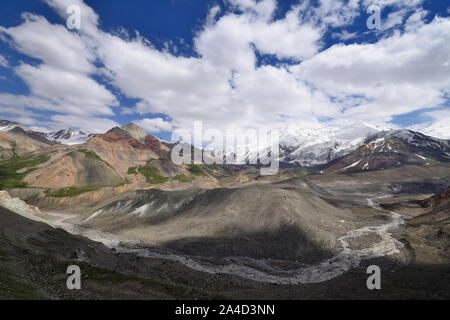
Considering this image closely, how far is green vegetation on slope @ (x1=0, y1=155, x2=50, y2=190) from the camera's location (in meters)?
117

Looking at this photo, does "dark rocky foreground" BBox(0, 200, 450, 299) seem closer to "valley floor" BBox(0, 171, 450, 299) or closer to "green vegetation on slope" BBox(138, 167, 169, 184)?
"valley floor" BBox(0, 171, 450, 299)

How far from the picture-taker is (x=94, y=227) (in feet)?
234

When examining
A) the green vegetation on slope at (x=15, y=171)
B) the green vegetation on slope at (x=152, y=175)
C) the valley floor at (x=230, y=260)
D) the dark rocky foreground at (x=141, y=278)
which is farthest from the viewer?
the green vegetation on slope at (x=152, y=175)

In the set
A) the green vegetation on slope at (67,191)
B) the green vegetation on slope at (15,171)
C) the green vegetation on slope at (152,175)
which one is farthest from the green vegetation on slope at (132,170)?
the green vegetation on slope at (15,171)

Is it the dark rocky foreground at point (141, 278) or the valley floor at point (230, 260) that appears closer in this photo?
the dark rocky foreground at point (141, 278)

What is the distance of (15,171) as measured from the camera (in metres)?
139

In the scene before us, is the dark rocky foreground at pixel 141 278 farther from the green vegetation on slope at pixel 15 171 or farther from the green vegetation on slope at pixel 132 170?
the green vegetation on slope at pixel 132 170

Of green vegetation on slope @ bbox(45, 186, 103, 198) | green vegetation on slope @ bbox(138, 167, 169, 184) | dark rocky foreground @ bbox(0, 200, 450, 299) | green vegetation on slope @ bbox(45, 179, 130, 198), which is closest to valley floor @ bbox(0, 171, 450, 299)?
dark rocky foreground @ bbox(0, 200, 450, 299)

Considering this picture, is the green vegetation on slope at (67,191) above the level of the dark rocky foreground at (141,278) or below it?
above

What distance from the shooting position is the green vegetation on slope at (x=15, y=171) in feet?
385

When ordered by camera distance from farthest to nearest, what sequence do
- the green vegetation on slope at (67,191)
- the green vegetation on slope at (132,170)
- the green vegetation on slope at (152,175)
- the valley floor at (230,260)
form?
the green vegetation on slope at (132,170) → the green vegetation on slope at (152,175) → the green vegetation on slope at (67,191) → the valley floor at (230,260)

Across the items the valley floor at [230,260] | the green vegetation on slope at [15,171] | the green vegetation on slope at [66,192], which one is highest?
the green vegetation on slope at [15,171]
